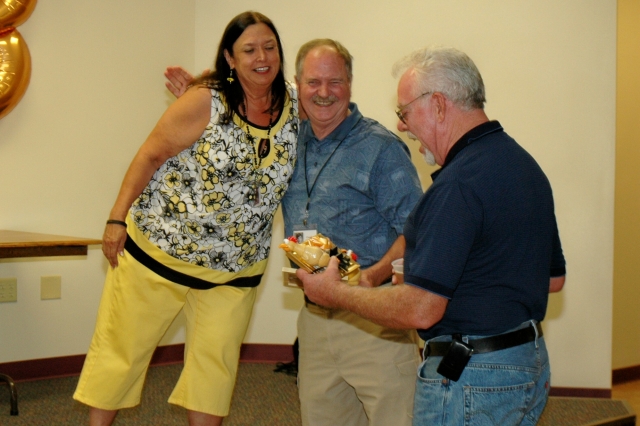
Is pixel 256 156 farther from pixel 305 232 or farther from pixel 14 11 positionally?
pixel 14 11

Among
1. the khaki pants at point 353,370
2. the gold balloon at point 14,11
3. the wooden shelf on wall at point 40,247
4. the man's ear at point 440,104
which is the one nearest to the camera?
the man's ear at point 440,104

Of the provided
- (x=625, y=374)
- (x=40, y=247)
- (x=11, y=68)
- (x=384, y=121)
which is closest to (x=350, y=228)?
(x=40, y=247)

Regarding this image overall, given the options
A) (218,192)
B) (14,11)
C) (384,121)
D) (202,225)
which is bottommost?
(202,225)

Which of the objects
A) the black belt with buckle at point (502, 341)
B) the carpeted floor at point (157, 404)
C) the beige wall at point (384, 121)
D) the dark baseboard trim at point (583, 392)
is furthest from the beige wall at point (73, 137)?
the black belt with buckle at point (502, 341)

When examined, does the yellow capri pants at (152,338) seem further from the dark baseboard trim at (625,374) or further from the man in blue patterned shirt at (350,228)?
the dark baseboard trim at (625,374)

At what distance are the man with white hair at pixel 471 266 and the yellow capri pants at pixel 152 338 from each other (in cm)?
102

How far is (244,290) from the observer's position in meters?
2.61

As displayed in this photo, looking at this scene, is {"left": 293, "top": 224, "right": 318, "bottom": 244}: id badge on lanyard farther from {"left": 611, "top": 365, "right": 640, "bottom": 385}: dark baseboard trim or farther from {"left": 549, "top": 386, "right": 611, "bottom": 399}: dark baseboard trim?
{"left": 611, "top": 365, "right": 640, "bottom": 385}: dark baseboard trim

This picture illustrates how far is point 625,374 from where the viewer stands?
487cm

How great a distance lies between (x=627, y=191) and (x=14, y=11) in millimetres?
4029

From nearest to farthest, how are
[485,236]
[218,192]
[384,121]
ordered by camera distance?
[485,236], [218,192], [384,121]

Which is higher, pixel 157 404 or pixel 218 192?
pixel 218 192

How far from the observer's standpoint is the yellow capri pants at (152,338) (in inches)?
99.4

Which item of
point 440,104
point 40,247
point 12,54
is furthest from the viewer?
point 12,54
